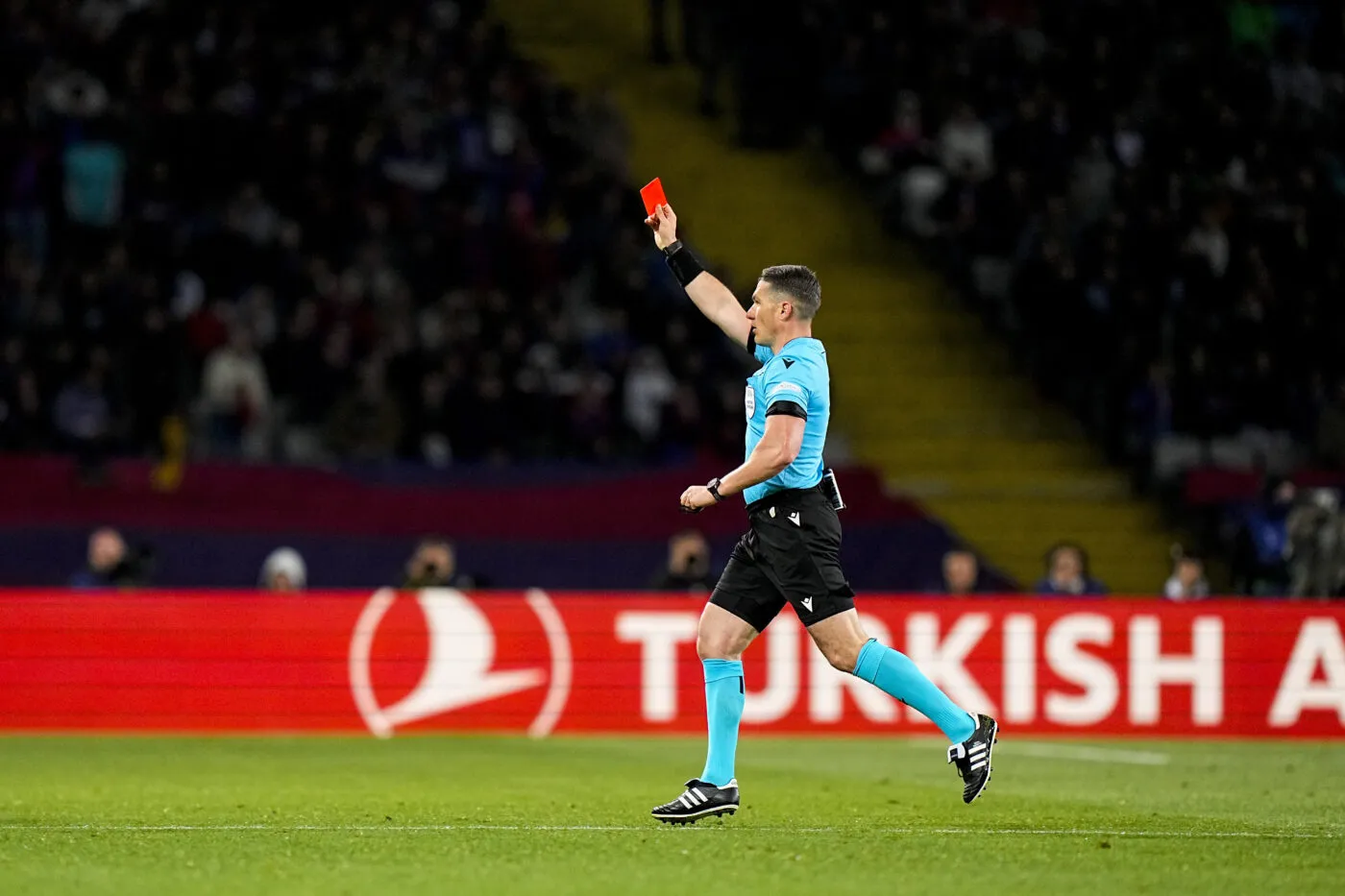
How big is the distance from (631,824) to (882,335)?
53.1 feet

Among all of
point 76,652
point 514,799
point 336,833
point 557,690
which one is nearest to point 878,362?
point 557,690

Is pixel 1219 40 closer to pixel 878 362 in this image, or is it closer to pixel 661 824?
pixel 878 362

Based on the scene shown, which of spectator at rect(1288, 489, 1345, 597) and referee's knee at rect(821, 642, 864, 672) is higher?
referee's knee at rect(821, 642, 864, 672)

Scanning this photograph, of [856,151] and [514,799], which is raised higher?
[856,151]

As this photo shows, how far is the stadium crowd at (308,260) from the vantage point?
19297 mm

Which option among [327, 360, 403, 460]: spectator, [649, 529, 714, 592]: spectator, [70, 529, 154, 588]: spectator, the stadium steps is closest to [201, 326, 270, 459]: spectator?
[327, 360, 403, 460]: spectator

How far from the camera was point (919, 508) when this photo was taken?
2073 centimetres

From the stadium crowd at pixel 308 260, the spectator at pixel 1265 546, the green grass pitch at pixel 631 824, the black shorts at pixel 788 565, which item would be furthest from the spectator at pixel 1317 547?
the black shorts at pixel 788 565

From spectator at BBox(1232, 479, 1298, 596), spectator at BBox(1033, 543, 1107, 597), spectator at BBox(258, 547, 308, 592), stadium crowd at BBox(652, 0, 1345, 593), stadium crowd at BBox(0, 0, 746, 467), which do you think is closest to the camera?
spectator at BBox(1033, 543, 1107, 597)

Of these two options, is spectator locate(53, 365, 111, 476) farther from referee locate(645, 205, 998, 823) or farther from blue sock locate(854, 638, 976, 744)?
blue sock locate(854, 638, 976, 744)

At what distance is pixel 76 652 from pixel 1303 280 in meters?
13.4

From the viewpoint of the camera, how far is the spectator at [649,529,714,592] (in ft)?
56.9

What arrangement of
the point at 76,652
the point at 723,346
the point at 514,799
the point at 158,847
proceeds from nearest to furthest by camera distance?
the point at 158,847
the point at 514,799
the point at 76,652
the point at 723,346

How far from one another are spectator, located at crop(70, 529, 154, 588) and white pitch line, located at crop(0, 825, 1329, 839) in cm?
816
